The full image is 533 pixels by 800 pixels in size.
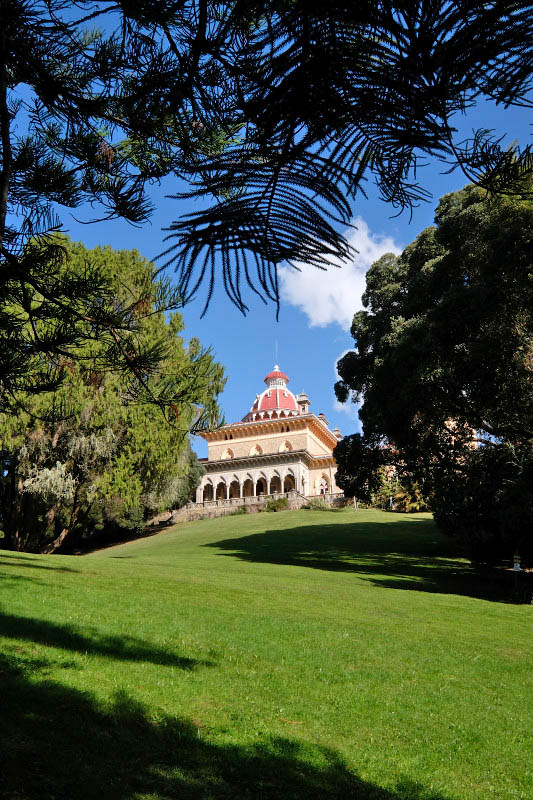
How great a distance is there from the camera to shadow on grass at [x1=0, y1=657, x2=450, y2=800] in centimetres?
355

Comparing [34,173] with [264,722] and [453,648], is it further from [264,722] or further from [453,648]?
[453,648]

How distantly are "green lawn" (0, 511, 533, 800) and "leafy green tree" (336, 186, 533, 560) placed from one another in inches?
143

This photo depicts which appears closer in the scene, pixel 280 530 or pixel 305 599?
pixel 305 599

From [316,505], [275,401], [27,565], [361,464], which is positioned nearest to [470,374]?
[361,464]

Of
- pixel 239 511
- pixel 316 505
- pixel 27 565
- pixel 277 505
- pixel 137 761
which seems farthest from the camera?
pixel 239 511

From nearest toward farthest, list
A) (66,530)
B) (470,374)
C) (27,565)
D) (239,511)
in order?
(27,565)
(470,374)
(66,530)
(239,511)

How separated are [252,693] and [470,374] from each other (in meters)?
10.3

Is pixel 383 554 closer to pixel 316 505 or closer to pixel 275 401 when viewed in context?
pixel 316 505

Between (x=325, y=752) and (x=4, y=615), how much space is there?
4.63 metres

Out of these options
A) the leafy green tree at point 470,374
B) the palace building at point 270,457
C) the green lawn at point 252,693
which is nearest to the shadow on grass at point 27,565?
the green lawn at point 252,693

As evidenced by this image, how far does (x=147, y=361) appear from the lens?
3537mm

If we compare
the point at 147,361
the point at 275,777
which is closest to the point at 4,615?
the point at 275,777

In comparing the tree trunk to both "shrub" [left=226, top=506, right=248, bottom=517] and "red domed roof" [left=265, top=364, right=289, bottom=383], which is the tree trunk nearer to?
"shrub" [left=226, top=506, right=248, bottom=517]

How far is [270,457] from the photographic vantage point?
56.1 metres
